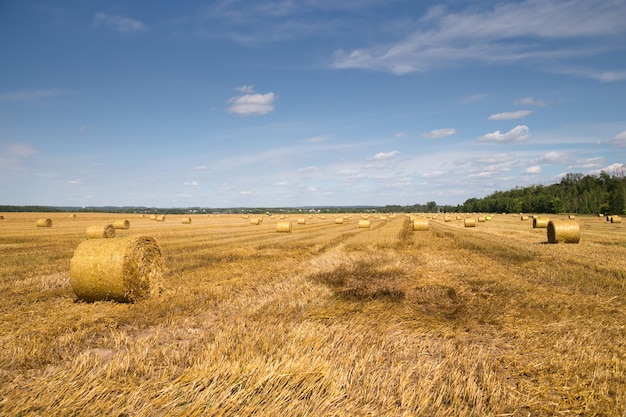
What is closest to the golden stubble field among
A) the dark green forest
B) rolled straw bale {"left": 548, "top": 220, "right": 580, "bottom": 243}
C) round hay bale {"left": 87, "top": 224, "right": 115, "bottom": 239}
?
rolled straw bale {"left": 548, "top": 220, "right": 580, "bottom": 243}

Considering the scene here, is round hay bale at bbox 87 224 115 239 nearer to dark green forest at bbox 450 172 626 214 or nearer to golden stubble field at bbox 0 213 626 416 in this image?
golden stubble field at bbox 0 213 626 416

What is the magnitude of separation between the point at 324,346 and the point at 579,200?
13167 cm

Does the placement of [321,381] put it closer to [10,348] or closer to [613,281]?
[10,348]

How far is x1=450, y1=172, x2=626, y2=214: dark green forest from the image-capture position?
8694cm

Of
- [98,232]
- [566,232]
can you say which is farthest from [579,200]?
[98,232]

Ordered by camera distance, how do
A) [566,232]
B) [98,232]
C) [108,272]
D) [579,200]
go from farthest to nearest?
[579,200] → [98,232] → [566,232] → [108,272]

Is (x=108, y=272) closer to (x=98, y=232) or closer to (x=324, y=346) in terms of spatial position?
(x=324, y=346)

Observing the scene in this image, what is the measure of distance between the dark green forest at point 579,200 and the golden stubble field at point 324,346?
95370 millimetres

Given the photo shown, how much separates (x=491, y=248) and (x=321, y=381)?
59.6ft

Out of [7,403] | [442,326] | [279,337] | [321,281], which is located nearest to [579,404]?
[442,326]

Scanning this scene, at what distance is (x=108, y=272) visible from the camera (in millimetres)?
9523

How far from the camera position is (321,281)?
11562 millimetres

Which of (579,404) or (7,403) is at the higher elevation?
(7,403)

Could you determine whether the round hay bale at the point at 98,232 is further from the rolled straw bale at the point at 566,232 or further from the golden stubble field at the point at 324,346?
the rolled straw bale at the point at 566,232
